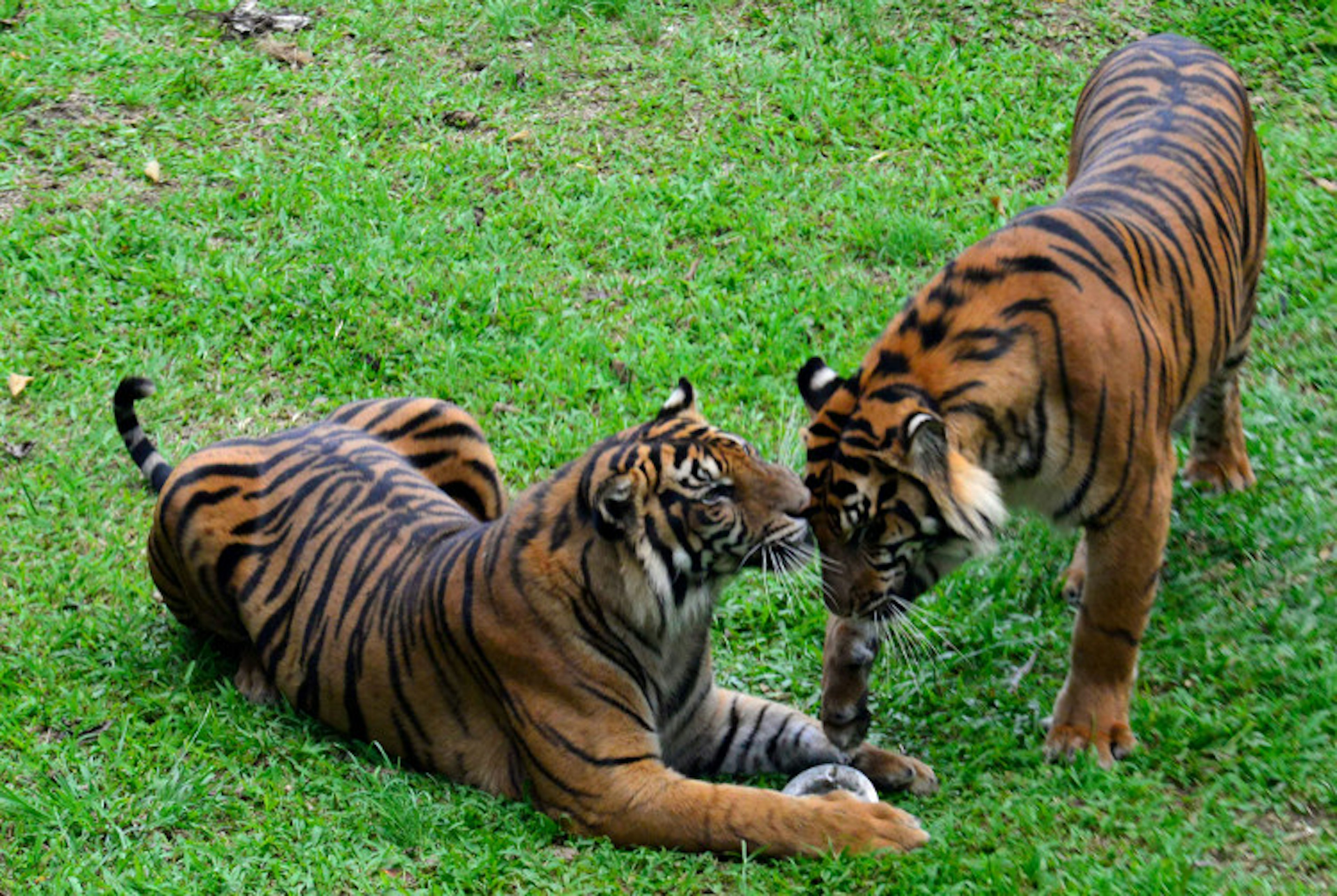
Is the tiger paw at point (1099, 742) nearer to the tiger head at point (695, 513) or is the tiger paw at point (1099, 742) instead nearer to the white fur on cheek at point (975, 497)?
the white fur on cheek at point (975, 497)

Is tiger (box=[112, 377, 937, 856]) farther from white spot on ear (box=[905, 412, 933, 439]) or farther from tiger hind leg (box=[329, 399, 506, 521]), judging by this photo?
white spot on ear (box=[905, 412, 933, 439])

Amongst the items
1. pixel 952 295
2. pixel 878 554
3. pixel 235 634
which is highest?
pixel 952 295

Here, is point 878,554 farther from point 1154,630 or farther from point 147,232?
point 147,232

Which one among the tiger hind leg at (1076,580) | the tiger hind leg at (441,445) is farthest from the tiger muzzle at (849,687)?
the tiger hind leg at (441,445)

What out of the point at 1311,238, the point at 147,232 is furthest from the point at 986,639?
the point at 147,232

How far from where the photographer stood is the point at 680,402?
470 centimetres

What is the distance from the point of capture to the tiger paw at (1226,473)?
568 centimetres

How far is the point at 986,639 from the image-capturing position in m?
5.23

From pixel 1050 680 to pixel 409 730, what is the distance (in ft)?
7.00

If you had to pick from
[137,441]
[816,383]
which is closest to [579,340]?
[137,441]

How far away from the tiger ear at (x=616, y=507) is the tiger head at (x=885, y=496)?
515 mm

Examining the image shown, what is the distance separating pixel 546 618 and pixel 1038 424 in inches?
→ 60.9

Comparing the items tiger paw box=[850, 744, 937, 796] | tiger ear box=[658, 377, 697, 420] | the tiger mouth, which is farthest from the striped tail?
tiger paw box=[850, 744, 937, 796]

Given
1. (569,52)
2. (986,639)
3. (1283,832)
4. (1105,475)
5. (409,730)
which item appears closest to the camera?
(1283,832)
